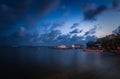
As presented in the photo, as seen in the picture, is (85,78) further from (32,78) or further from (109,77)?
(32,78)

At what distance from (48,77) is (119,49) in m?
27.5

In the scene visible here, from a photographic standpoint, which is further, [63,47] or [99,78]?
[63,47]

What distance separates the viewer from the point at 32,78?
10.4 m

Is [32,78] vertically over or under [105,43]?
under

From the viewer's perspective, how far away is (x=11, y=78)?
10648mm

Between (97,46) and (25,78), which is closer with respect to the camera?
(25,78)

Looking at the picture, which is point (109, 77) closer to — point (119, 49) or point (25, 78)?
point (25, 78)

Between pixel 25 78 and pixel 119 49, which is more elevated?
pixel 119 49

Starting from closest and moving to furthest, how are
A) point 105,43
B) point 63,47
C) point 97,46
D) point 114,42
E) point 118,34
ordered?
point 118,34 → point 114,42 → point 105,43 → point 97,46 → point 63,47

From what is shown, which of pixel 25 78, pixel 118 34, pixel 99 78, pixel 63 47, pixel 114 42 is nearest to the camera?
pixel 99 78

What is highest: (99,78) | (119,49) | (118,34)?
(118,34)

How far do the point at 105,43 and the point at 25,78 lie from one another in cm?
3513

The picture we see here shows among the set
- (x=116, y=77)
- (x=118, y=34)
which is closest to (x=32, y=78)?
(x=116, y=77)

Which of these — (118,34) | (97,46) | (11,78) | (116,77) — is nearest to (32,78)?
(11,78)
